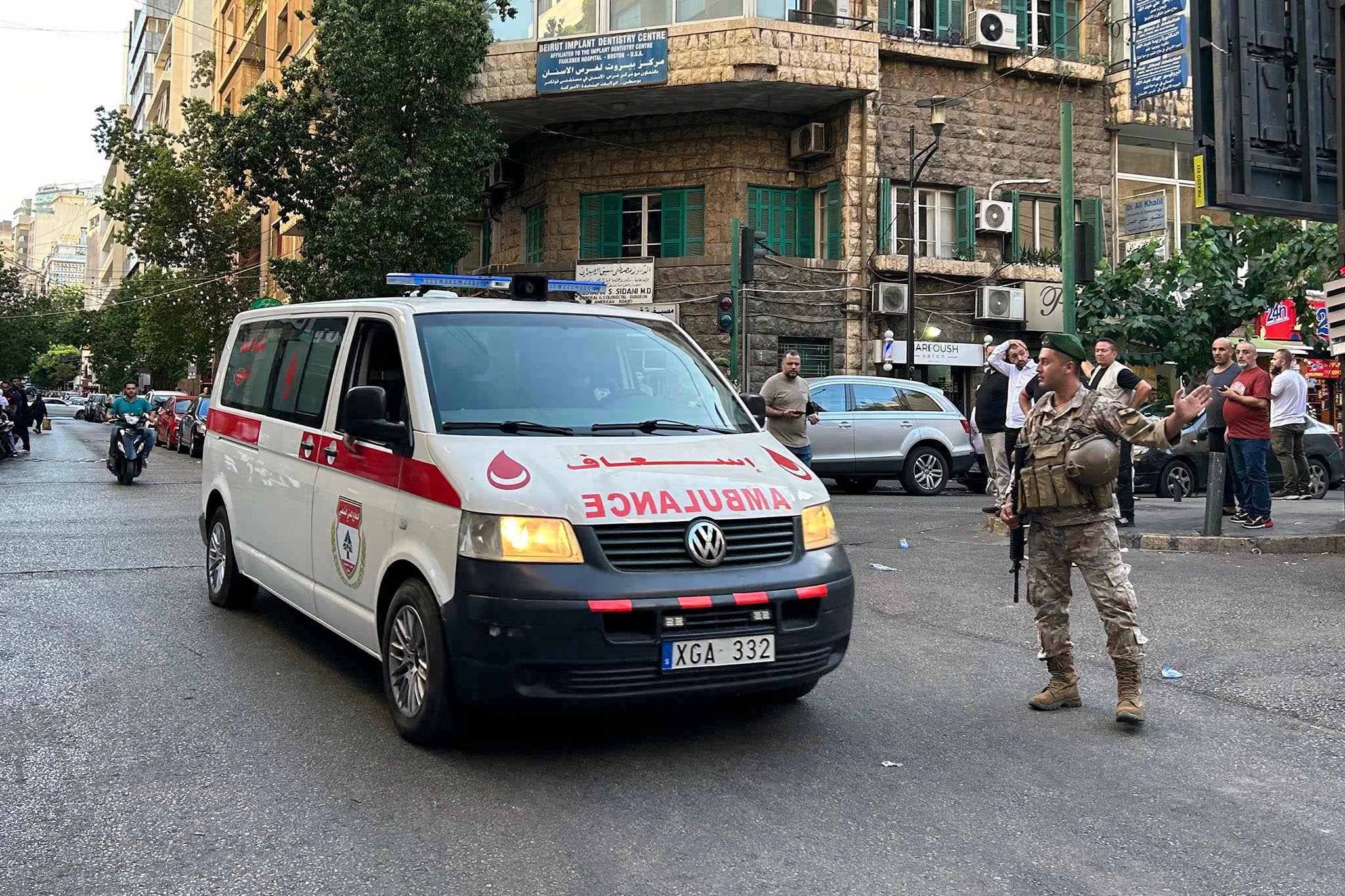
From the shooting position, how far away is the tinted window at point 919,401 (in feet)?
62.1

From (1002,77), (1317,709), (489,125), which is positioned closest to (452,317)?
(1317,709)

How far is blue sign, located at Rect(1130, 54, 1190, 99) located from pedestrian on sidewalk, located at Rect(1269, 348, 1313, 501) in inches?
361

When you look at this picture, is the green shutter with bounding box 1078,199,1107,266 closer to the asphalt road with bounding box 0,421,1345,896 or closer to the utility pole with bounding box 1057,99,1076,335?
the utility pole with bounding box 1057,99,1076,335

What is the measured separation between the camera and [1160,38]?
949 inches

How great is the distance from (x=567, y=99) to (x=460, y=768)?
76.0 ft

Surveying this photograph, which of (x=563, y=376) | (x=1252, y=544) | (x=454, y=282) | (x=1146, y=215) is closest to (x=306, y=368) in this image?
(x=563, y=376)

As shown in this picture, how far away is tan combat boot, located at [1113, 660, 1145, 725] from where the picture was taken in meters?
5.45

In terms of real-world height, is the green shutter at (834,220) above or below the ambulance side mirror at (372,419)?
above

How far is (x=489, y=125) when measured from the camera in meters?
26.2

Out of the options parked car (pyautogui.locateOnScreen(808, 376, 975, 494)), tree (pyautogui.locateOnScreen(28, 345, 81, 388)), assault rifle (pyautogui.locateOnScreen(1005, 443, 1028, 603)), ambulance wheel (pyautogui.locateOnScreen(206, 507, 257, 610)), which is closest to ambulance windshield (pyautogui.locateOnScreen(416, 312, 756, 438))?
assault rifle (pyautogui.locateOnScreen(1005, 443, 1028, 603))

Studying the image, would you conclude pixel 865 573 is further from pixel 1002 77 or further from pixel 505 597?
pixel 1002 77

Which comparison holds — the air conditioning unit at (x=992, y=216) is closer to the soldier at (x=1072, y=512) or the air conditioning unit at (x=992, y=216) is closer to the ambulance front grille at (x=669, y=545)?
the soldier at (x=1072, y=512)

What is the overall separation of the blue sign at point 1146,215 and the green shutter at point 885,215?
6.93 m

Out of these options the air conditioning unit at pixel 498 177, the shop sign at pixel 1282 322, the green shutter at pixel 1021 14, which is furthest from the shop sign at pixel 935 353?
the air conditioning unit at pixel 498 177
